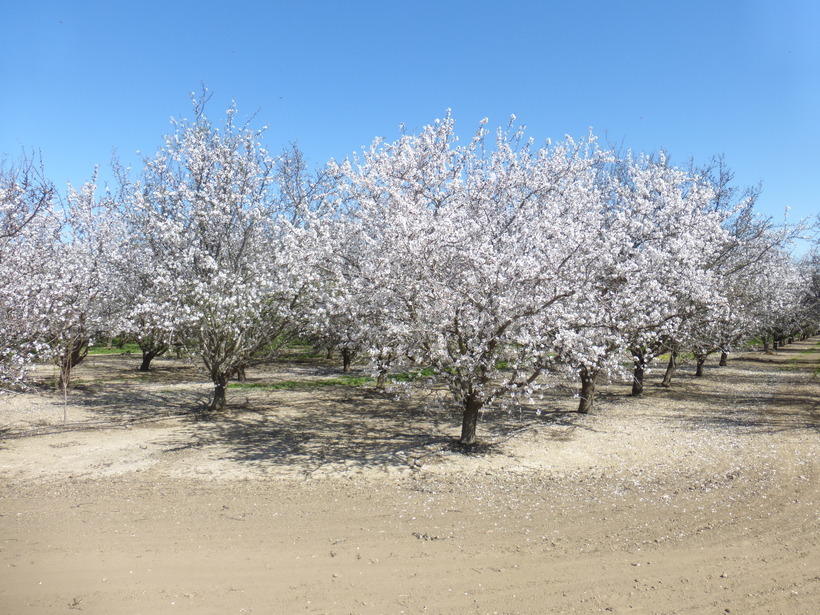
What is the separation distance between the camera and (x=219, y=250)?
11.8 metres

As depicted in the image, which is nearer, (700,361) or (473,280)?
(473,280)

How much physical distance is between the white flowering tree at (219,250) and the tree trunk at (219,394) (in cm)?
5

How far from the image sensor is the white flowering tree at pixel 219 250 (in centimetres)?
1141

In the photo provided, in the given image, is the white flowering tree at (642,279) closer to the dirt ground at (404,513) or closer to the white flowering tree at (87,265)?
the dirt ground at (404,513)

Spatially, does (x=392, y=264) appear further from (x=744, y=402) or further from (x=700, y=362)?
Answer: (x=700, y=362)

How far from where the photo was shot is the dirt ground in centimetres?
462

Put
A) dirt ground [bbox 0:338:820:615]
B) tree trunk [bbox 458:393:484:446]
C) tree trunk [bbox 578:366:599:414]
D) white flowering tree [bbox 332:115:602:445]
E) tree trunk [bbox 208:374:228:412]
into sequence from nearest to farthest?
dirt ground [bbox 0:338:820:615] → white flowering tree [bbox 332:115:602:445] → tree trunk [bbox 458:393:484:446] → tree trunk [bbox 208:374:228:412] → tree trunk [bbox 578:366:599:414]

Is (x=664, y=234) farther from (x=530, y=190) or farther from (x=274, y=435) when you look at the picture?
(x=274, y=435)

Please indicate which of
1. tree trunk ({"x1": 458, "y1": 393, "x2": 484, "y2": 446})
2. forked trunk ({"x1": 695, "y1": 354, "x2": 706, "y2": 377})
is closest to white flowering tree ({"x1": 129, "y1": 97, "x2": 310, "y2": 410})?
tree trunk ({"x1": 458, "y1": 393, "x2": 484, "y2": 446})

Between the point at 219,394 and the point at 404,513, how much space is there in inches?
294

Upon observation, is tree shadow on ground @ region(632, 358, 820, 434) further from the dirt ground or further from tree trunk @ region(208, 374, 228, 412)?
tree trunk @ region(208, 374, 228, 412)

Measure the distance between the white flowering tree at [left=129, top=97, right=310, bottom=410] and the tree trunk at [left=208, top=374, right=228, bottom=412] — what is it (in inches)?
1.8

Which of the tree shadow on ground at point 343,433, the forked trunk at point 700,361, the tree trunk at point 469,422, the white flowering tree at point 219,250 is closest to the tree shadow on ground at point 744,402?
the forked trunk at point 700,361

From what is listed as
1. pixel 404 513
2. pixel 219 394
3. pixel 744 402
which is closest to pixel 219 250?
pixel 219 394
